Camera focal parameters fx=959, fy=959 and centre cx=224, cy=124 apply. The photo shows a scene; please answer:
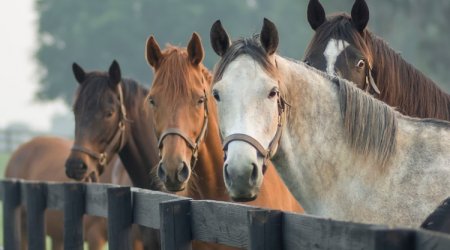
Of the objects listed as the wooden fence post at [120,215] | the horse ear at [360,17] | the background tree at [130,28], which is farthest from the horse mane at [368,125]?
the background tree at [130,28]

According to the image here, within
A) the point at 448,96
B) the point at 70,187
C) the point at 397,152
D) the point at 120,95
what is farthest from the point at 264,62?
the point at 120,95

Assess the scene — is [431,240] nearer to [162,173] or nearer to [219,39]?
[219,39]

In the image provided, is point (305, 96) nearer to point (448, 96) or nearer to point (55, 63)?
point (448, 96)

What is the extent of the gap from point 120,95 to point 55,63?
174ft

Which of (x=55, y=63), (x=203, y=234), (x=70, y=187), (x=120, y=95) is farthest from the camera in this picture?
(x=55, y=63)

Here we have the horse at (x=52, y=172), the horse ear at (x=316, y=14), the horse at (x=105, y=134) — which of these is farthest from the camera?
the horse at (x=52, y=172)

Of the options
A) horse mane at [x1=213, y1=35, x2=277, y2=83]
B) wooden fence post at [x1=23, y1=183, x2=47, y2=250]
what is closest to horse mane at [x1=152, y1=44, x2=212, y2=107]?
horse mane at [x1=213, y1=35, x2=277, y2=83]

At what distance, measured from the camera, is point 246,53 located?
16.1 feet

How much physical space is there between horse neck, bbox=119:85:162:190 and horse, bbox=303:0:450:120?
93.0 inches

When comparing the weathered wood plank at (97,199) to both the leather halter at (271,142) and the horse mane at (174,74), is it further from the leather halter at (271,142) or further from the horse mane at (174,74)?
the leather halter at (271,142)

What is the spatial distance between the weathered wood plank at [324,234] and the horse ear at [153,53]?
3.02m

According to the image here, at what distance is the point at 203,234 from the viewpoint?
478cm

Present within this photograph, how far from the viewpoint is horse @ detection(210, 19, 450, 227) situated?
4.77 metres

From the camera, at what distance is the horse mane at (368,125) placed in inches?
194
